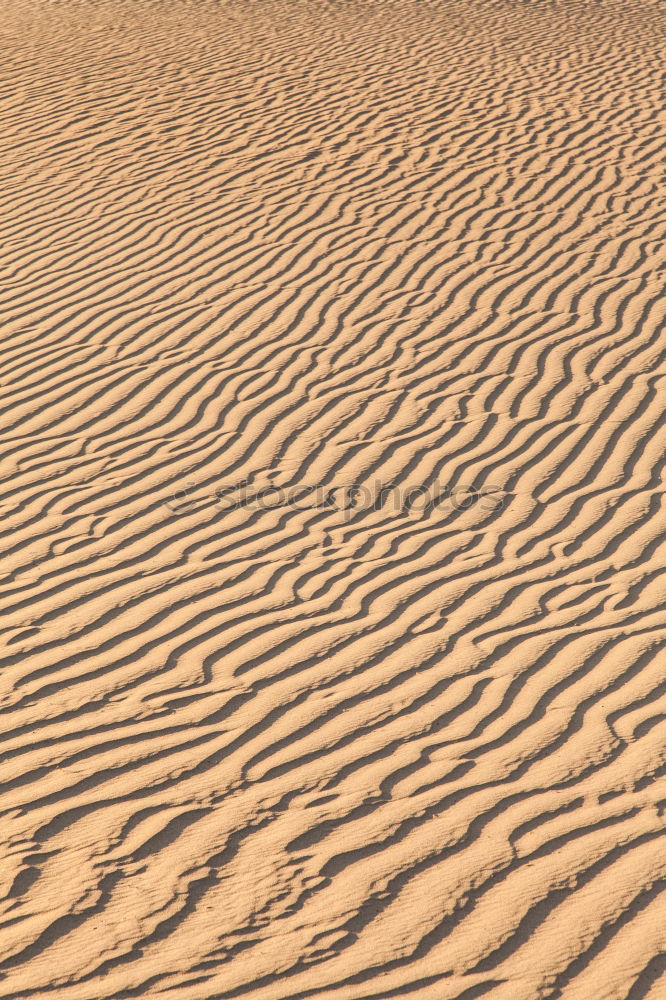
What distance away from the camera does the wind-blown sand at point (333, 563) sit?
3.25 meters

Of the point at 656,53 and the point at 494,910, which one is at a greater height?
the point at 656,53

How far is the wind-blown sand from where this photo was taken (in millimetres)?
3254

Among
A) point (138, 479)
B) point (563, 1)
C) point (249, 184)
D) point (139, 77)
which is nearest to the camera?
point (138, 479)

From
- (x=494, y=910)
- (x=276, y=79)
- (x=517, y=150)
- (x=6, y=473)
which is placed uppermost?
(x=276, y=79)

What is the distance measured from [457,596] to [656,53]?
12.5m

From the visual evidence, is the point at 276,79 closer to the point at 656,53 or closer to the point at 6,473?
the point at 656,53

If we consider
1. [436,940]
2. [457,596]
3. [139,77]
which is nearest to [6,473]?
[457,596]

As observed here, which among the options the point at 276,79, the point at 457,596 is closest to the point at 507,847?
the point at 457,596

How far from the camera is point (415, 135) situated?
11.1 metres

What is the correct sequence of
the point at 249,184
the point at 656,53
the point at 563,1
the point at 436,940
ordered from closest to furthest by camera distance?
the point at 436,940
the point at 249,184
the point at 656,53
the point at 563,1

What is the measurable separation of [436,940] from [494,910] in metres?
0.22

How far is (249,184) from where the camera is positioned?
10.1m

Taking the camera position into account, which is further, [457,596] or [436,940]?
[457,596]

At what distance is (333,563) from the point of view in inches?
199
